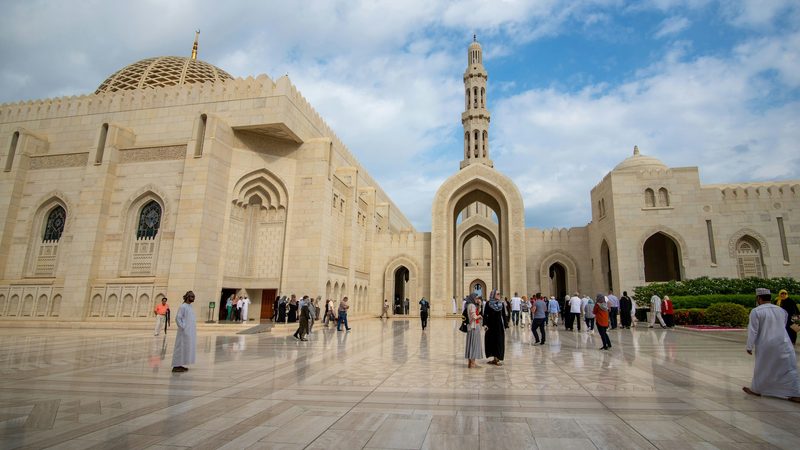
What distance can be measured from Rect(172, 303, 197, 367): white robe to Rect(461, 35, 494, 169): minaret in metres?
30.3

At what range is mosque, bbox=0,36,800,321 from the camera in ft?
54.2

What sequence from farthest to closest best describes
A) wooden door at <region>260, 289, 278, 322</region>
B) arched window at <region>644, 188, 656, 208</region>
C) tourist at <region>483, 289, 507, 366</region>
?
arched window at <region>644, 188, 656, 208</region>, wooden door at <region>260, 289, 278, 322</region>, tourist at <region>483, 289, 507, 366</region>

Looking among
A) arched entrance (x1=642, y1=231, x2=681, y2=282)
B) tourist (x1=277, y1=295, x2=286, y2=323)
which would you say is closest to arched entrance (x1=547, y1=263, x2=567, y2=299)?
arched entrance (x1=642, y1=231, x2=681, y2=282)

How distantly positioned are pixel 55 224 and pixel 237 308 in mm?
9963

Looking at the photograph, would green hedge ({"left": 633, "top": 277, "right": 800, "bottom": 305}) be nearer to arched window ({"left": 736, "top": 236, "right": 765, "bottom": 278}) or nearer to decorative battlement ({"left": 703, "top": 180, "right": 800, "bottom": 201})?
arched window ({"left": 736, "top": 236, "right": 765, "bottom": 278})

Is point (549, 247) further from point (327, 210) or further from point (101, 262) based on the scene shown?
point (101, 262)

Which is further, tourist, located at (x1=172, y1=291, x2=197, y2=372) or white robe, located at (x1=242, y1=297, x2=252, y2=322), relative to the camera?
white robe, located at (x1=242, y1=297, x2=252, y2=322)

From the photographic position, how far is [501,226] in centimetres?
2570

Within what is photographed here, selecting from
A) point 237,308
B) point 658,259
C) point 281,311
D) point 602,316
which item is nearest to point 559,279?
point 658,259

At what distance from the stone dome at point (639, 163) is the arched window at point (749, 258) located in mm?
5093

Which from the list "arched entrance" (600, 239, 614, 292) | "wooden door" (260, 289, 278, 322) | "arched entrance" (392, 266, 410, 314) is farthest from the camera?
"arched entrance" (392, 266, 410, 314)

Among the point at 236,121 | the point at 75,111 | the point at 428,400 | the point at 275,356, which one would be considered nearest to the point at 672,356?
the point at 428,400

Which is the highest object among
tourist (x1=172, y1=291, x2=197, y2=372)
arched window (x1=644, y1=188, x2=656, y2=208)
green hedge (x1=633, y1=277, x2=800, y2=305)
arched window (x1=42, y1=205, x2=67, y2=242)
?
arched window (x1=644, y1=188, x2=656, y2=208)

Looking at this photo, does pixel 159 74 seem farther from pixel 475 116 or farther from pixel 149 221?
pixel 475 116
